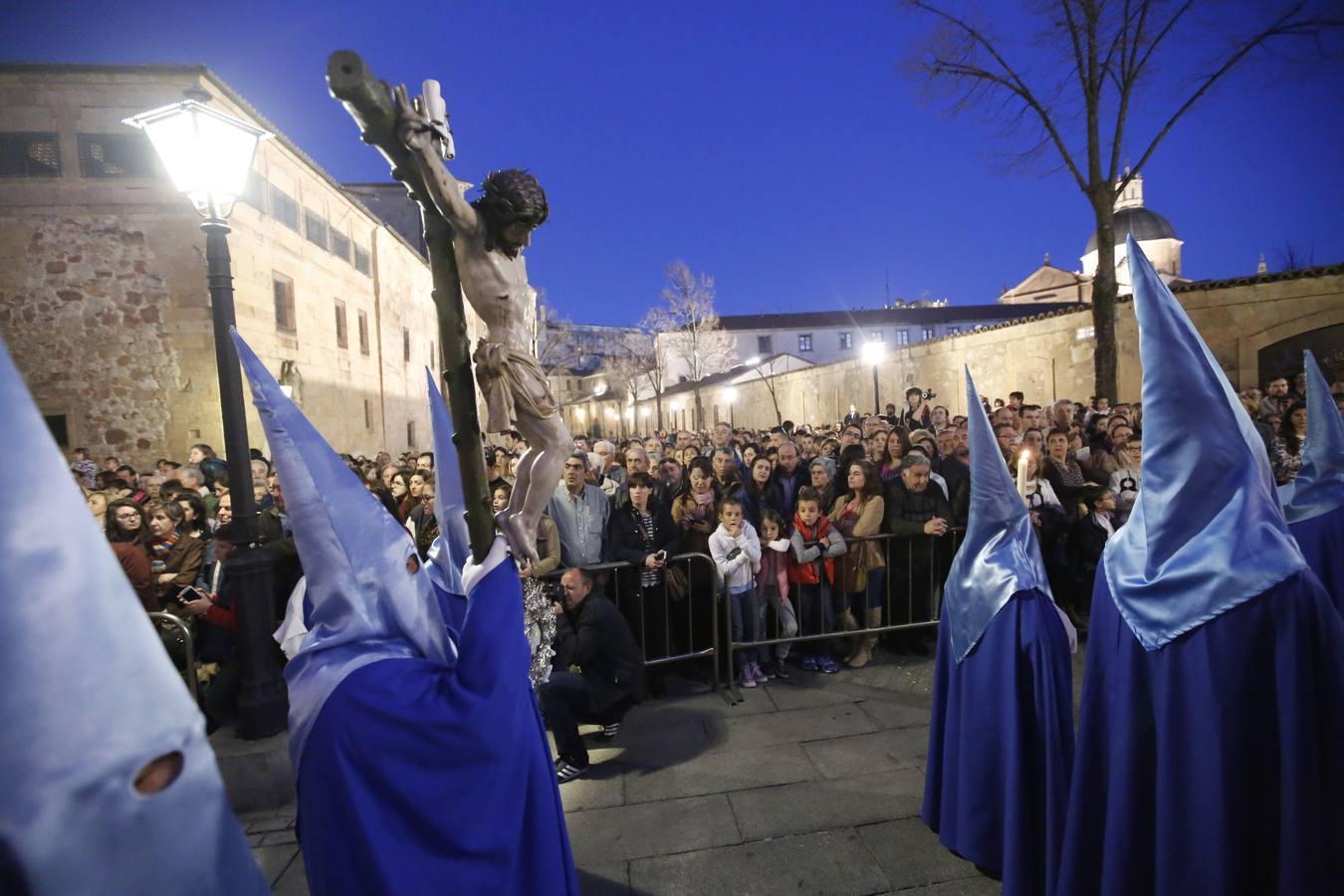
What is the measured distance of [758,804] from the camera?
379 cm

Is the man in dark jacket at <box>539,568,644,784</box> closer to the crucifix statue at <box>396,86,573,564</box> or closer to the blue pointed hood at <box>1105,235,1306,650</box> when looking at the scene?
the crucifix statue at <box>396,86,573,564</box>

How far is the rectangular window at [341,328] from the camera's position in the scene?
68.6 feet

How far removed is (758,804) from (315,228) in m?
20.6

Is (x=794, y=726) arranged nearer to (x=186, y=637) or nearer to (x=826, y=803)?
(x=826, y=803)

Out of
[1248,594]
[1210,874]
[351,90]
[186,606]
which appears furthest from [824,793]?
[186,606]

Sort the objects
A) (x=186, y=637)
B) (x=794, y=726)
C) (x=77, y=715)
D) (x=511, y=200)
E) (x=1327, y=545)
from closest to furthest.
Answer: (x=77, y=715) < (x=511, y=200) < (x=1327, y=545) < (x=186, y=637) < (x=794, y=726)

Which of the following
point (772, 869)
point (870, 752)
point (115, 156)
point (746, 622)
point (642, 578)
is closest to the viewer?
point (772, 869)

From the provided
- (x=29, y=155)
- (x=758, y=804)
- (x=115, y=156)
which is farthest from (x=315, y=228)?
(x=758, y=804)

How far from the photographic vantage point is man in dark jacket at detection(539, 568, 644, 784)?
4.29 m

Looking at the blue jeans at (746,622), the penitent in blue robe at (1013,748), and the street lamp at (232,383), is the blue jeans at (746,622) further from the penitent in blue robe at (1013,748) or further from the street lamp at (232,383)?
the street lamp at (232,383)

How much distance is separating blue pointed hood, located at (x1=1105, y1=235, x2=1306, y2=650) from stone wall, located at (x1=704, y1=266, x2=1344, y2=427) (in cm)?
945

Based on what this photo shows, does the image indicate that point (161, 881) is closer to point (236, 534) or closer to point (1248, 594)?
point (1248, 594)

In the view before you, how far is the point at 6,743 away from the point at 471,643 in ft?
4.33

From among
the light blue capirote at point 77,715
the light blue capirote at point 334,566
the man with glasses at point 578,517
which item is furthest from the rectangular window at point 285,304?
the light blue capirote at point 77,715
